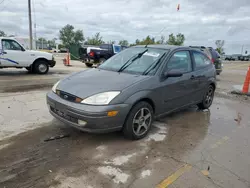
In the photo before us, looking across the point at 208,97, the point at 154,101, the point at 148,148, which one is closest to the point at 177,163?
the point at 148,148

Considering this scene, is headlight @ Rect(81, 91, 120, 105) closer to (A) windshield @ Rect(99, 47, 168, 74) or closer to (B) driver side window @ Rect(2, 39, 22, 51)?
(A) windshield @ Rect(99, 47, 168, 74)

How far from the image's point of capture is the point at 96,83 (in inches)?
136

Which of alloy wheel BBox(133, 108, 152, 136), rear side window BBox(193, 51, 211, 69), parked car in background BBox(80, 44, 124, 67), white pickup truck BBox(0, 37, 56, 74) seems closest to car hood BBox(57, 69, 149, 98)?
alloy wheel BBox(133, 108, 152, 136)

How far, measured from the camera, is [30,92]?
22.4ft

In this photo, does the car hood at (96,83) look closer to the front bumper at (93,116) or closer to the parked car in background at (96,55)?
the front bumper at (93,116)

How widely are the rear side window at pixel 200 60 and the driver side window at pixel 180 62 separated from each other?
314mm

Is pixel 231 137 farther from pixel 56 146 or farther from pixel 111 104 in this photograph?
pixel 56 146

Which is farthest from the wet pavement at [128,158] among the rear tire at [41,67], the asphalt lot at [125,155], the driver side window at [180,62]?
the rear tire at [41,67]

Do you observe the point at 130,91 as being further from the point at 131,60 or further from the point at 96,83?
the point at 131,60

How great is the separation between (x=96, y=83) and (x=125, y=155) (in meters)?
1.23

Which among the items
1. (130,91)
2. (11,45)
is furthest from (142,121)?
(11,45)

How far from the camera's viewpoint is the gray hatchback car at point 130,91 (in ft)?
10.3

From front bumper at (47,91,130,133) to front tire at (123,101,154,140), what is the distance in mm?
140

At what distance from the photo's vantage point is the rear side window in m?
4.98
